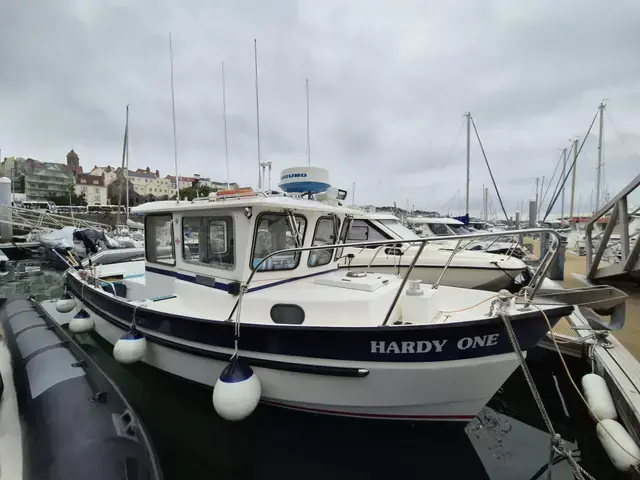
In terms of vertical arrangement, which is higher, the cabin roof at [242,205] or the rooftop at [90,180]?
the rooftop at [90,180]

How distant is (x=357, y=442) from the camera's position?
3.65m

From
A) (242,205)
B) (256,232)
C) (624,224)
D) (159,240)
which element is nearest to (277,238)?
(256,232)

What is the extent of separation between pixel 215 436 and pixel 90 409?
1333 mm

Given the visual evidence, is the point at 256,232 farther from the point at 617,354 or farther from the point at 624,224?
the point at 624,224

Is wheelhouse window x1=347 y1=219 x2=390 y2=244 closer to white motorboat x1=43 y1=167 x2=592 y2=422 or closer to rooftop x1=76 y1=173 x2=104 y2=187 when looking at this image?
white motorboat x1=43 y1=167 x2=592 y2=422

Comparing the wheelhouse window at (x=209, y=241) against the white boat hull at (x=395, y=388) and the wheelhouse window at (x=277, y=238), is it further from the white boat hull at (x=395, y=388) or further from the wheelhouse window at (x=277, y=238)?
the white boat hull at (x=395, y=388)

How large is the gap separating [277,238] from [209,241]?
0.92 m

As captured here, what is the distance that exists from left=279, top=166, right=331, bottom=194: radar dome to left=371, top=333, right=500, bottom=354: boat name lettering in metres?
2.52

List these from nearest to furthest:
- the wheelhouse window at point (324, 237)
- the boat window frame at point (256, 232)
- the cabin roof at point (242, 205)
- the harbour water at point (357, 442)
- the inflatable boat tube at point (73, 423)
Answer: the inflatable boat tube at point (73, 423), the harbour water at point (357, 442), the cabin roof at point (242, 205), the boat window frame at point (256, 232), the wheelhouse window at point (324, 237)

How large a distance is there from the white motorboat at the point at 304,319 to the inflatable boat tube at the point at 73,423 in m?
0.68

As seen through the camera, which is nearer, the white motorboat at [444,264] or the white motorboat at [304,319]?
the white motorboat at [304,319]

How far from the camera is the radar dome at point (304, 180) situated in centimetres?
483

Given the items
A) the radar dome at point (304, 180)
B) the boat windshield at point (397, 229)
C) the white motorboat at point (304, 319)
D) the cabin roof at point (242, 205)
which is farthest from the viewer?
the boat windshield at point (397, 229)

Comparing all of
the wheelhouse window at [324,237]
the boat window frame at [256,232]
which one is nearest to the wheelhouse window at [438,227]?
the wheelhouse window at [324,237]
